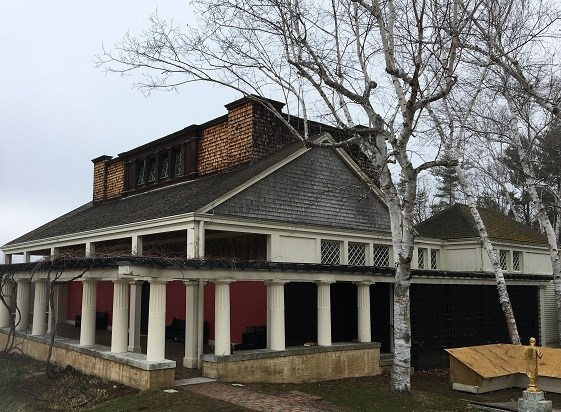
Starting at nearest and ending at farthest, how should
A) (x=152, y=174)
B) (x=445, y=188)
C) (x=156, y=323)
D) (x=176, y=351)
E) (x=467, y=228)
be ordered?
(x=156, y=323)
(x=176, y=351)
(x=467, y=228)
(x=152, y=174)
(x=445, y=188)

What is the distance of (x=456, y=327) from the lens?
57.1 feet

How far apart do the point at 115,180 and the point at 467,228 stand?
52.4ft

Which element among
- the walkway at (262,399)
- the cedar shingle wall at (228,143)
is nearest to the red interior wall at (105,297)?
the cedar shingle wall at (228,143)

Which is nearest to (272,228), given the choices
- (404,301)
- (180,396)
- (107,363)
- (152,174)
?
(404,301)

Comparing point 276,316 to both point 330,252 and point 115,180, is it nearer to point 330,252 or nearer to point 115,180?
point 330,252

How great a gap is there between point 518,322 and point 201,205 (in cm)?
1336

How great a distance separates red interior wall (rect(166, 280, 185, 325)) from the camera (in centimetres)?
1962

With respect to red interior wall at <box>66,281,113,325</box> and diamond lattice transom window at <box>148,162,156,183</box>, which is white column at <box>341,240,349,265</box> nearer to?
diamond lattice transom window at <box>148,162,156,183</box>

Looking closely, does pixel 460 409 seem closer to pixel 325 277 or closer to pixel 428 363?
pixel 325 277

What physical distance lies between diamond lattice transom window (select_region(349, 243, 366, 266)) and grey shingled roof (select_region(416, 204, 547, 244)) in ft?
17.0

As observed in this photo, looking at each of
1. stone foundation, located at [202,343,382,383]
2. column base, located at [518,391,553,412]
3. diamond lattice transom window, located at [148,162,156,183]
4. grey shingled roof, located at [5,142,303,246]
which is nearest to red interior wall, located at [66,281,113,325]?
grey shingled roof, located at [5,142,303,246]

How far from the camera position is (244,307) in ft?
56.5

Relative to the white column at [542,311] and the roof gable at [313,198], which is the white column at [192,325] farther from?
the white column at [542,311]

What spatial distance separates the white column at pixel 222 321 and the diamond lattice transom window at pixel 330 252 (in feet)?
16.0
